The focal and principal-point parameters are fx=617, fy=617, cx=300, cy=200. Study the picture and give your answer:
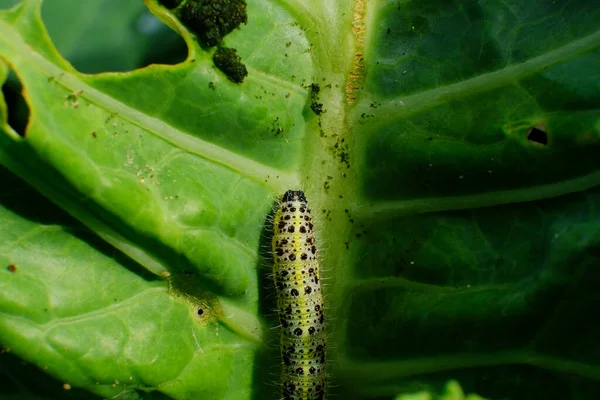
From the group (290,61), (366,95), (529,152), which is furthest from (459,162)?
(290,61)

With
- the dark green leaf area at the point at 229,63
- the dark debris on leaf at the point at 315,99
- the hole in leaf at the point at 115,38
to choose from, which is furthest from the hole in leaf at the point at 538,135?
the hole in leaf at the point at 115,38

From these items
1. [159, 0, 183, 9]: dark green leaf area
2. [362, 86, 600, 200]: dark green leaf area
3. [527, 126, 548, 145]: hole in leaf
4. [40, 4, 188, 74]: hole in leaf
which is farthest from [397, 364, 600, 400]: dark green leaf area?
[159, 0, 183, 9]: dark green leaf area

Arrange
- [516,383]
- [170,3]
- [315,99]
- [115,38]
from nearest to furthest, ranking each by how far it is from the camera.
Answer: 1. [170,3]
2. [516,383]
3. [115,38]
4. [315,99]

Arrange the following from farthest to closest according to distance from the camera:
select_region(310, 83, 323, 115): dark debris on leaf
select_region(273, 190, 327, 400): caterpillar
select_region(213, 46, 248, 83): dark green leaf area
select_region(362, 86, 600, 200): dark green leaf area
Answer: select_region(273, 190, 327, 400): caterpillar
select_region(310, 83, 323, 115): dark debris on leaf
select_region(213, 46, 248, 83): dark green leaf area
select_region(362, 86, 600, 200): dark green leaf area

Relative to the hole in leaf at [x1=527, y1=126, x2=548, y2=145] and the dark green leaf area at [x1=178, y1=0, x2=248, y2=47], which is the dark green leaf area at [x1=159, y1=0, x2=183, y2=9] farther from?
the hole in leaf at [x1=527, y1=126, x2=548, y2=145]

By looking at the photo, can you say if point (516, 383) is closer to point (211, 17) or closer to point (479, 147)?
point (479, 147)

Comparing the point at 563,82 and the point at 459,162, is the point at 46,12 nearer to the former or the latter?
the point at 459,162

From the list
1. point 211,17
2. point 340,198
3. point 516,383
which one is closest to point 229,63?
point 211,17
